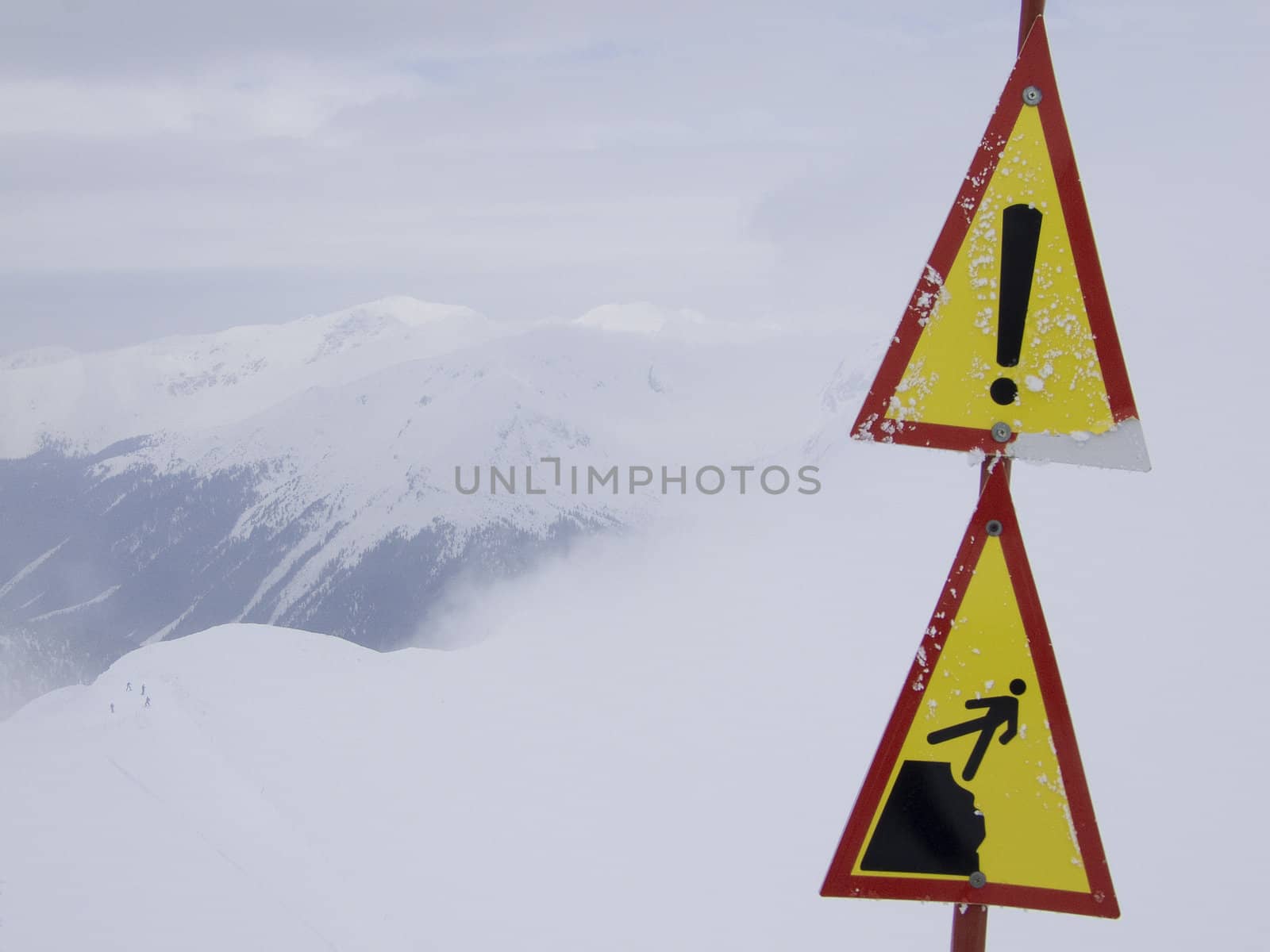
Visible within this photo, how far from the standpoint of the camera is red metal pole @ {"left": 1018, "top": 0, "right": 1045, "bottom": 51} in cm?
204

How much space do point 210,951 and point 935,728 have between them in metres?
5.73

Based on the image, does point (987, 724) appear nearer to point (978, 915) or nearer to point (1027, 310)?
point (978, 915)

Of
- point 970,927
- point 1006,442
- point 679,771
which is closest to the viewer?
point 1006,442

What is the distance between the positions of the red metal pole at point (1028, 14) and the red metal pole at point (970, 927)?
2001 mm

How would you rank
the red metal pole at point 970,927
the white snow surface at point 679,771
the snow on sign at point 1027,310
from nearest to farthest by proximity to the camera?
the snow on sign at point 1027,310 < the red metal pole at point 970,927 < the white snow surface at point 679,771

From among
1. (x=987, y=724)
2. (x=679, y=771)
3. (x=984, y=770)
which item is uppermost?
(x=987, y=724)

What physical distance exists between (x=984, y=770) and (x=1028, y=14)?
173 centimetres

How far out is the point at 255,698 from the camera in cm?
1220

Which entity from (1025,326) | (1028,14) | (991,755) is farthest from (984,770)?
(1028,14)

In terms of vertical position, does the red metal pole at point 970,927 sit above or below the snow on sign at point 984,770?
below

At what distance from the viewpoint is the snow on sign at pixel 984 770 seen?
2.01 m

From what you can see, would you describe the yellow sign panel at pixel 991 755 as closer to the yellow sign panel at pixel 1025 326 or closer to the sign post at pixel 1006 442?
the sign post at pixel 1006 442

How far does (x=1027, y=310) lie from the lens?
2025mm

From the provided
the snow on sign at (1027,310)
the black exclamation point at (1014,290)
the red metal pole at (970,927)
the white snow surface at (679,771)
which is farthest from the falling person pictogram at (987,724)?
the white snow surface at (679,771)
